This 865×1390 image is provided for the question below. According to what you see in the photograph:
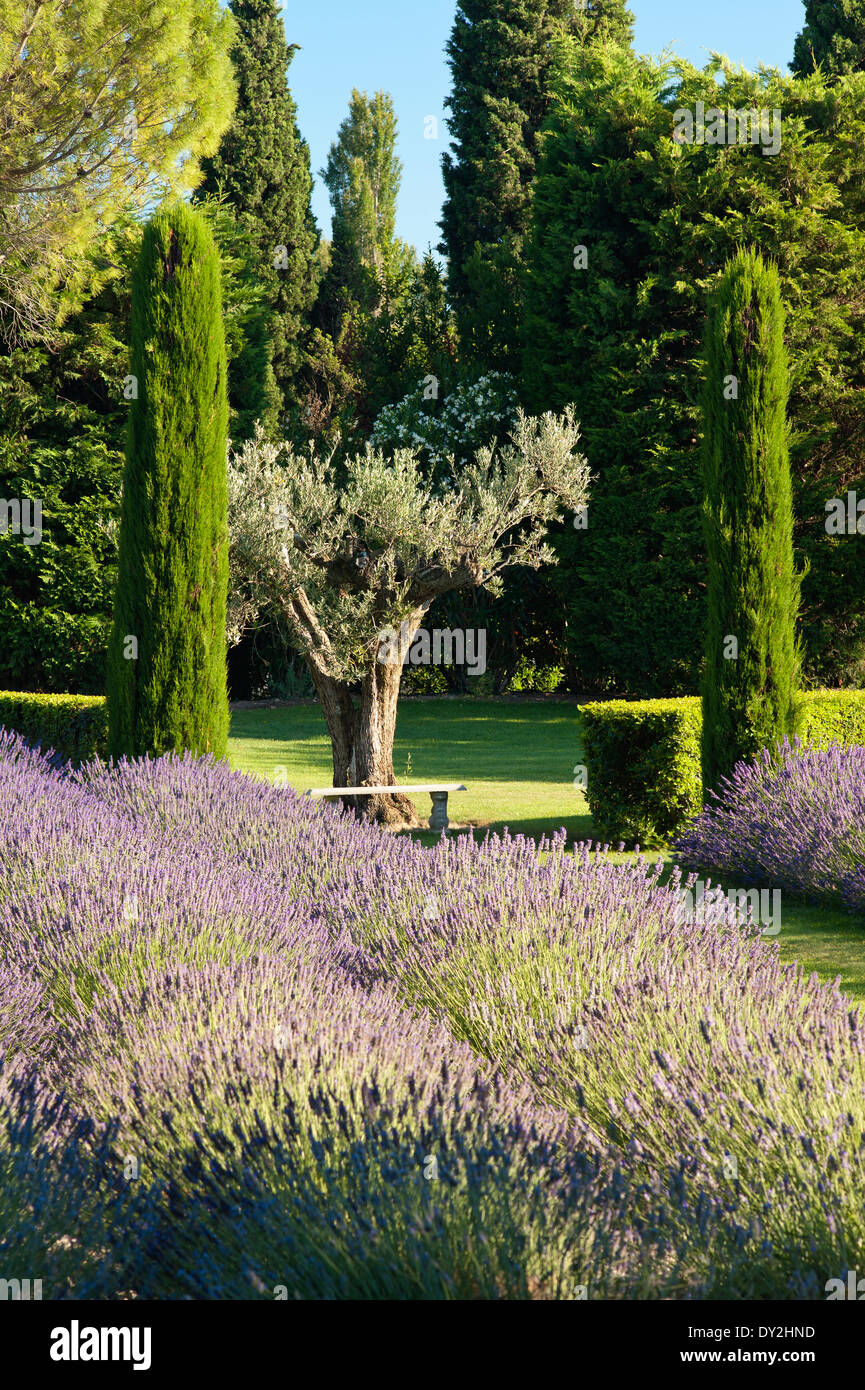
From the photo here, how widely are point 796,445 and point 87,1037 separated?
14451 millimetres

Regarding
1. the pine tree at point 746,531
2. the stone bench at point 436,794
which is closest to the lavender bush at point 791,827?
the pine tree at point 746,531

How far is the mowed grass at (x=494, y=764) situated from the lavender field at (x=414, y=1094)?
7.01 ft

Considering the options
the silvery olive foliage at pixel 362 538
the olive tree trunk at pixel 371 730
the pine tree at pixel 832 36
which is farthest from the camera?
the pine tree at pixel 832 36

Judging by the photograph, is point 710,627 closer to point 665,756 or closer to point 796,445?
point 665,756

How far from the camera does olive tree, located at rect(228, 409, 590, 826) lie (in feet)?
30.5

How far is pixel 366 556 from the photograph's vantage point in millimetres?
9742

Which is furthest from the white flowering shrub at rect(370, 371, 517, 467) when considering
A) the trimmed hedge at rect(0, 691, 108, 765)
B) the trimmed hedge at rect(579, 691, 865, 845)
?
the trimmed hedge at rect(579, 691, 865, 845)

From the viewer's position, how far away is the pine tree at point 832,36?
2180 centimetres

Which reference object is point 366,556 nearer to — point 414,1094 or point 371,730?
point 371,730

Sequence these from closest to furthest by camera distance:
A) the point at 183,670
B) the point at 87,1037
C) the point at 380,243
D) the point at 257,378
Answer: the point at 87,1037, the point at 183,670, the point at 257,378, the point at 380,243

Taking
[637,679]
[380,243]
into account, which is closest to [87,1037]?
[637,679]

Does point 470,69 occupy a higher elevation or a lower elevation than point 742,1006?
higher

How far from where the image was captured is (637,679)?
16469mm

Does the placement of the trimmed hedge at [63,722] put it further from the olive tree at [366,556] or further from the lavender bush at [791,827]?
the lavender bush at [791,827]
